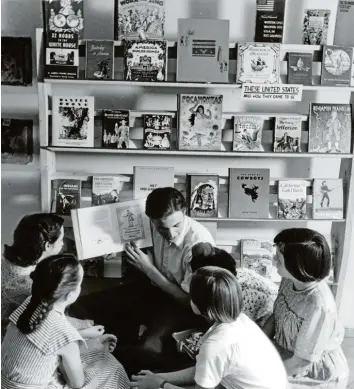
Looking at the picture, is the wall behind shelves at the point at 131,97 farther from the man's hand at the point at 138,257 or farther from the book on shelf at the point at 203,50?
the man's hand at the point at 138,257

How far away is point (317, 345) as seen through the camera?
1501mm

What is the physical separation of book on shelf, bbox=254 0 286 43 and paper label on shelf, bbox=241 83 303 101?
180mm

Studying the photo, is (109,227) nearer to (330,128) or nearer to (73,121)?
(73,121)

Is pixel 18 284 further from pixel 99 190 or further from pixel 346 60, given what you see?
pixel 346 60

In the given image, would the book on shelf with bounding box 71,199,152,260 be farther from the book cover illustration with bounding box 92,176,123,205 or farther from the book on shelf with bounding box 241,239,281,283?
the book on shelf with bounding box 241,239,281,283

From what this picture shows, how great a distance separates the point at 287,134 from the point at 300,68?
10.6 inches

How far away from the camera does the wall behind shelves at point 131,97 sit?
207 cm

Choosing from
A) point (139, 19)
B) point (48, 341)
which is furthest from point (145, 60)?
point (48, 341)

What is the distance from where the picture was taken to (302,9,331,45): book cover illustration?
2.03m

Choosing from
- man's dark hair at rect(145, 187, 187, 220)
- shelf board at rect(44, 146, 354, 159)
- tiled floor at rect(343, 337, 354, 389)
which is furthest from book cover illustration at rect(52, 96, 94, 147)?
tiled floor at rect(343, 337, 354, 389)

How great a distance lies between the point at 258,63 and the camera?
207 centimetres

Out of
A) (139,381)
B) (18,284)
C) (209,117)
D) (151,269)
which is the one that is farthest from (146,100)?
(139,381)

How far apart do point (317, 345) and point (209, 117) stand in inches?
39.4

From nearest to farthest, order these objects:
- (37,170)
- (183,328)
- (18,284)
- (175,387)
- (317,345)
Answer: (175,387) < (317,345) < (183,328) < (18,284) < (37,170)
